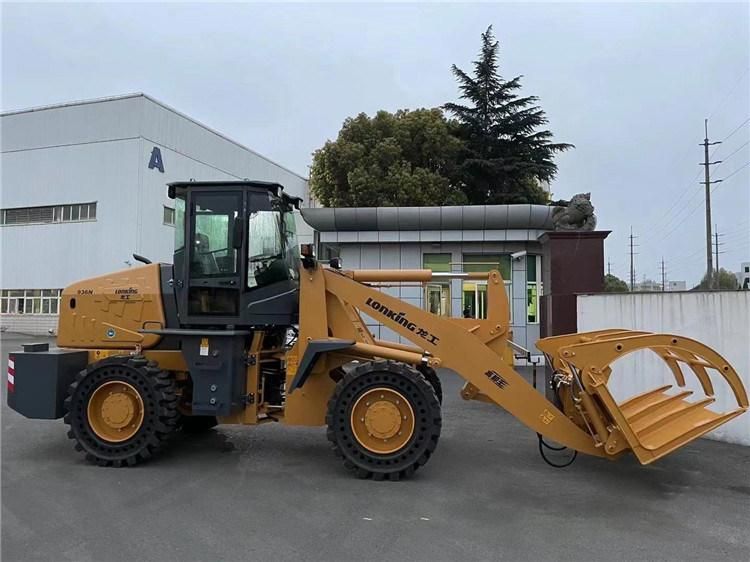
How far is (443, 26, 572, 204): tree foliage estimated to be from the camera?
25859 mm

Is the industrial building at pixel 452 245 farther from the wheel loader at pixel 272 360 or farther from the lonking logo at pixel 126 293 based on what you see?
the lonking logo at pixel 126 293

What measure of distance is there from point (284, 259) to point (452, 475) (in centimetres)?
299

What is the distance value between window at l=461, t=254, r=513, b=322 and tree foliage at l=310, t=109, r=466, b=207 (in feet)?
27.6

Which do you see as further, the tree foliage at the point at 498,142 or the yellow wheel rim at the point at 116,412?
the tree foliage at the point at 498,142

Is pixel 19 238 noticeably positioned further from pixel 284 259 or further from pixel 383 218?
pixel 284 259

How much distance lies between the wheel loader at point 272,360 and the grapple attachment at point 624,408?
0.09 feet

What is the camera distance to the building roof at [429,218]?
15.4 m

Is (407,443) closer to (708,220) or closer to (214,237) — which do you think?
(214,237)

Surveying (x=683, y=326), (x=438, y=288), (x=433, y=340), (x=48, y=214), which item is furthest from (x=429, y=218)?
(x=48, y=214)

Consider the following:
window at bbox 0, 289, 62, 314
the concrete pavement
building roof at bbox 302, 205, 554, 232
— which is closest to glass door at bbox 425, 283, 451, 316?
building roof at bbox 302, 205, 554, 232

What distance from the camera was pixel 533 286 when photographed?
1620 centimetres

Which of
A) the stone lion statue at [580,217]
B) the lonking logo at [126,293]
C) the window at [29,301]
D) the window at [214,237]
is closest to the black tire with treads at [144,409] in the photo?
the lonking logo at [126,293]

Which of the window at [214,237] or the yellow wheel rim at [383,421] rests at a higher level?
the window at [214,237]

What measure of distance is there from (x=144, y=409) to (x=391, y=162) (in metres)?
20.4
